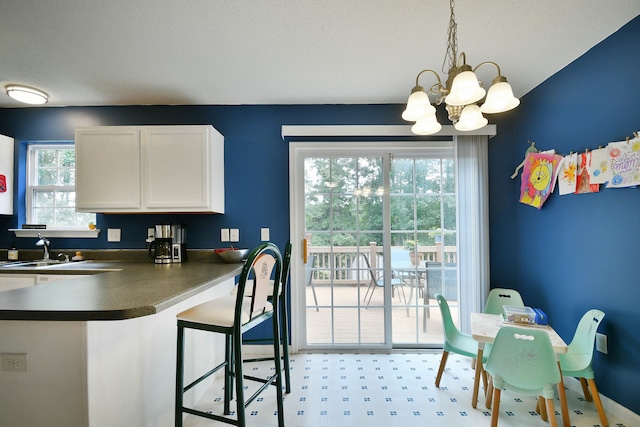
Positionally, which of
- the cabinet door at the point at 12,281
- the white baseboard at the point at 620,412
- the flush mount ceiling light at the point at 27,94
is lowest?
the white baseboard at the point at 620,412

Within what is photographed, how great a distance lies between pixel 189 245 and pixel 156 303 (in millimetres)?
1855

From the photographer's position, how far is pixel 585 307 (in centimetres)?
213

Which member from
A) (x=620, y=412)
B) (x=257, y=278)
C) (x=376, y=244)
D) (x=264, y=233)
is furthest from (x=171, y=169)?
(x=620, y=412)

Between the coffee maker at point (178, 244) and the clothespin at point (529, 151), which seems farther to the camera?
the coffee maker at point (178, 244)

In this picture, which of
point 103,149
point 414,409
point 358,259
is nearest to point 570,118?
point 358,259

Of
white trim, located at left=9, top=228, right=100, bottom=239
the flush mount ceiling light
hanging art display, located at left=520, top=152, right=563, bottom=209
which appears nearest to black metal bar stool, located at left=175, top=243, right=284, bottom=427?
white trim, located at left=9, top=228, right=100, bottom=239

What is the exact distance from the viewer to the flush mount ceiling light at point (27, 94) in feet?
8.23

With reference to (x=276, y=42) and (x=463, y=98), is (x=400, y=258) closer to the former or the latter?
(x=463, y=98)

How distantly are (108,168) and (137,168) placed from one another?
0.84ft

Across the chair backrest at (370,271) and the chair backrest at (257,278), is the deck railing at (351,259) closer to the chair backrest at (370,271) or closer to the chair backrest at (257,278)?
the chair backrest at (370,271)

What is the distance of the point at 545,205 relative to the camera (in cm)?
250

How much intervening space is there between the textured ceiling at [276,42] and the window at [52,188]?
620 millimetres

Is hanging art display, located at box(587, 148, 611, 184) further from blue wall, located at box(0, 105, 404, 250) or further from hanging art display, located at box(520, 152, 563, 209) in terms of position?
blue wall, located at box(0, 105, 404, 250)

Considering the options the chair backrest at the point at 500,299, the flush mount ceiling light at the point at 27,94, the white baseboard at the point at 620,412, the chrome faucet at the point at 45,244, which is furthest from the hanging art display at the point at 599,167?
the chrome faucet at the point at 45,244
